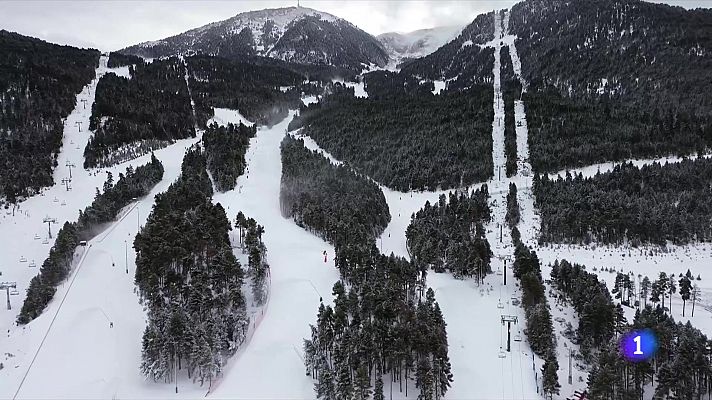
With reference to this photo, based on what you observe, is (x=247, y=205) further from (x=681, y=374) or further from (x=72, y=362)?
(x=681, y=374)

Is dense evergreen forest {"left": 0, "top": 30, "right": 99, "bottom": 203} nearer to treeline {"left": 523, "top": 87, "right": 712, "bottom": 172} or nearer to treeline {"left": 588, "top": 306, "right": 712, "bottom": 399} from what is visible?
treeline {"left": 588, "top": 306, "right": 712, "bottom": 399}

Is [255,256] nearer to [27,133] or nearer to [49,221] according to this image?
[49,221]

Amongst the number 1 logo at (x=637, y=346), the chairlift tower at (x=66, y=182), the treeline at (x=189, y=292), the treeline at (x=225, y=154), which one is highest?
the treeline at (x=225, y=154)

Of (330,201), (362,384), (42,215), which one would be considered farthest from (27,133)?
(362,384)

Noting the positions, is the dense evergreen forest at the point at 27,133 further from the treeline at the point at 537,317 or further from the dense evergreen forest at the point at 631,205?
the dense evergreen forest at the point at 631,205

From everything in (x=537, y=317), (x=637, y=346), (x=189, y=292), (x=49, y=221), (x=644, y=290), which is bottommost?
(x=637, y=346)

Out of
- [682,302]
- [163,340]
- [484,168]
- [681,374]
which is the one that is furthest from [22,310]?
[484,168]

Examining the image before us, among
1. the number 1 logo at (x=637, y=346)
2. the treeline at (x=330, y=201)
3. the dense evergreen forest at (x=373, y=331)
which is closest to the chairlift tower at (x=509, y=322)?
the dense evergreen forest at (x=373, y=331)
